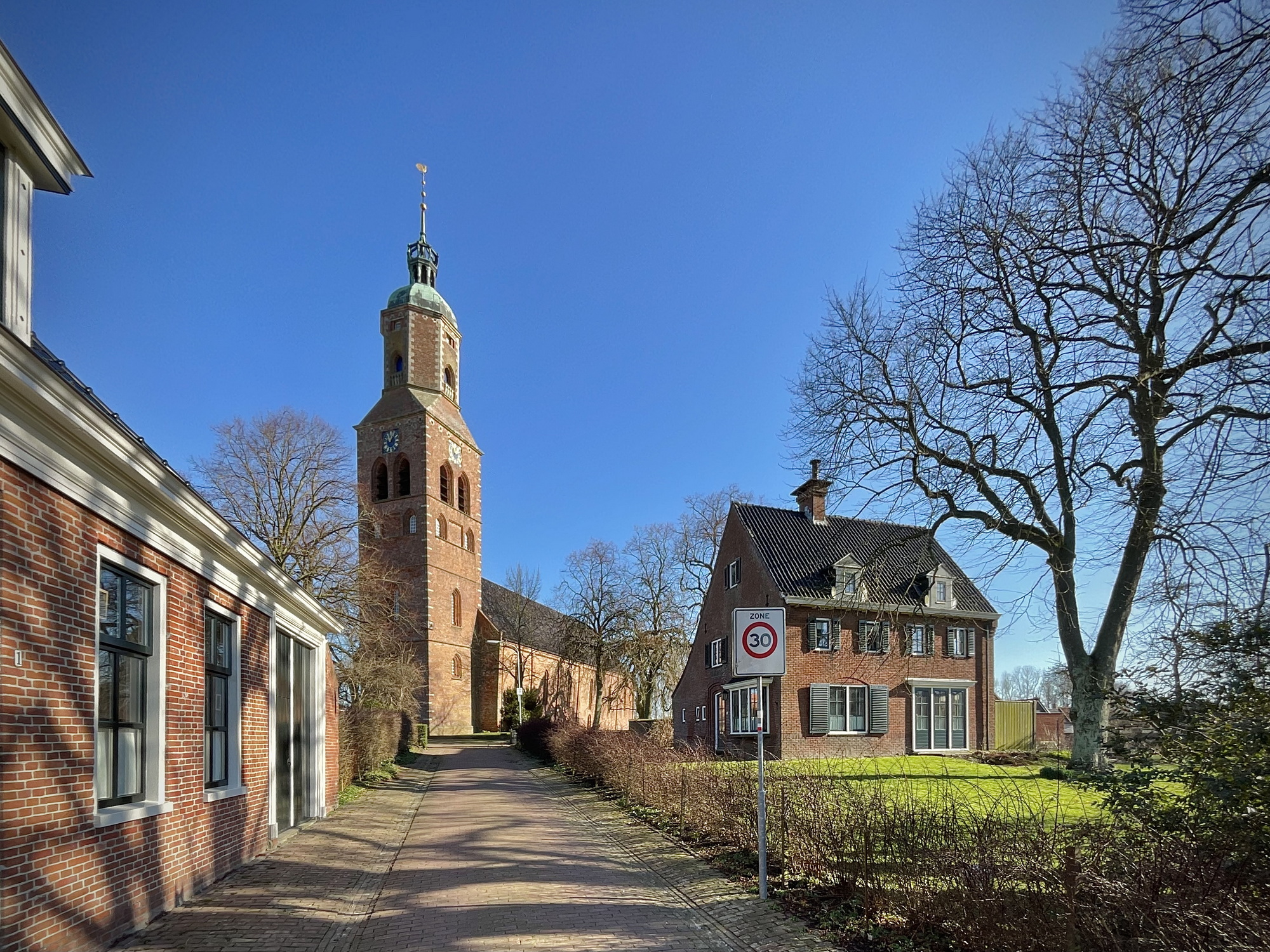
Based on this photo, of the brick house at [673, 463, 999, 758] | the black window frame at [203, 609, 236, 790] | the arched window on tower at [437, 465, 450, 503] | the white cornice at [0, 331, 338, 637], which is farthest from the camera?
the arched window on tower at [437, 465, 450, 503]

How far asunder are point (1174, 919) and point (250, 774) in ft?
33.4

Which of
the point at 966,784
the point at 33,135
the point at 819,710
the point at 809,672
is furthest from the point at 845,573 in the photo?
the point at 33,135

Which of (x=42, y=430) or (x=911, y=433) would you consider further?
(x=911, y=433)

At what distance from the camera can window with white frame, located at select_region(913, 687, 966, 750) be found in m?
30.7

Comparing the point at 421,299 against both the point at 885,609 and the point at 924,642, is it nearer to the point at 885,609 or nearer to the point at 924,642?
the point at 924,642

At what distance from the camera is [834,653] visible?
1158 inches

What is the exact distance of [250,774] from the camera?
10.7 metres

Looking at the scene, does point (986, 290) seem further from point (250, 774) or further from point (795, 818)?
point (250, 774)

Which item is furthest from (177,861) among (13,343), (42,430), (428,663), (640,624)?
(428,663)

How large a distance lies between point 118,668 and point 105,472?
174cm

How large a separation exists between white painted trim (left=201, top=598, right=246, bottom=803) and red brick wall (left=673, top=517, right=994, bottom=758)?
60.0 feet

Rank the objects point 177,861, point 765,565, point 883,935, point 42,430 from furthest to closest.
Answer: point 765,565 → point 177,861 → point 883,935 → point 42,430

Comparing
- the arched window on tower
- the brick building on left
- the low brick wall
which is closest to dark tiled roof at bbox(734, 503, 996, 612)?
the low brick wall

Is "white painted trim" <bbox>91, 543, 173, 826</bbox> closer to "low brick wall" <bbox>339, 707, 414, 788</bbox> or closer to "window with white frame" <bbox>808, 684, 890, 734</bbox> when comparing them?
"low brick wall" <bbox>339, 707, 414, 788</bbox>
